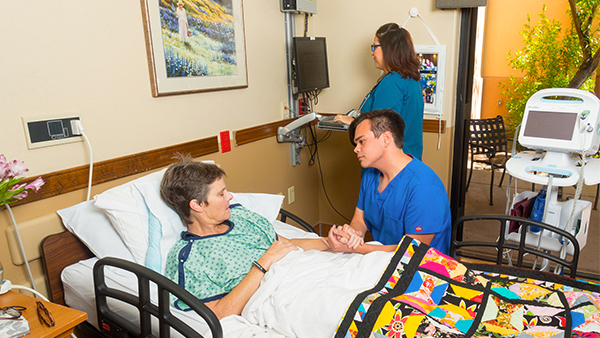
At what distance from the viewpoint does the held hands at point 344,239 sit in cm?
161

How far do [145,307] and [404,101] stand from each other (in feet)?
5.64

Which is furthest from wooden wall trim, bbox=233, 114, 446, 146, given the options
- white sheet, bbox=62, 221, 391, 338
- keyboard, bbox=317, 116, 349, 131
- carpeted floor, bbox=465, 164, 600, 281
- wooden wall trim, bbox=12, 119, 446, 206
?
white sheet, bbox=62, 221, 391, 338

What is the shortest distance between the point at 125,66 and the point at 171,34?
11.5 inches

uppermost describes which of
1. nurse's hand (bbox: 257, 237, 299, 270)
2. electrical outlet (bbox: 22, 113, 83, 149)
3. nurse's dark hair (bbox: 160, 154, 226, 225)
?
electrical outlet (bbox: 22, 113, 83, 149)

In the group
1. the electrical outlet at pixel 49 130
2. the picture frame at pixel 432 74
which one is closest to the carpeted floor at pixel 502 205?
the picture frame at pixel 432 74

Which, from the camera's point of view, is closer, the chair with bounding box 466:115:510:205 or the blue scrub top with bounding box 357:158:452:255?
the blue scrub top with bounding box 357:158:452:255

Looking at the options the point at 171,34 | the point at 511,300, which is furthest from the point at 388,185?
the point at 171,34

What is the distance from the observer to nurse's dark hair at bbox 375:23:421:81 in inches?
89.7

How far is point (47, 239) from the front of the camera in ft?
5.00

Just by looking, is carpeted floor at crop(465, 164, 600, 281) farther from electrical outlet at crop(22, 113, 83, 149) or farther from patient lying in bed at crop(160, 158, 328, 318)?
electrical outlet at crop(22, 113, 83, 149)

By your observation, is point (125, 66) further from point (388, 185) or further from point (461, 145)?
point (461, 145)

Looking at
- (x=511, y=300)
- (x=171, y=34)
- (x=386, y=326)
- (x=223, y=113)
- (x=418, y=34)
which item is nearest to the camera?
(x=386, y=326)

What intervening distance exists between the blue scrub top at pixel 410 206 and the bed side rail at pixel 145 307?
2.89ft

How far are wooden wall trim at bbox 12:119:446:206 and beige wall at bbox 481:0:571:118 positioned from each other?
7.41ft
